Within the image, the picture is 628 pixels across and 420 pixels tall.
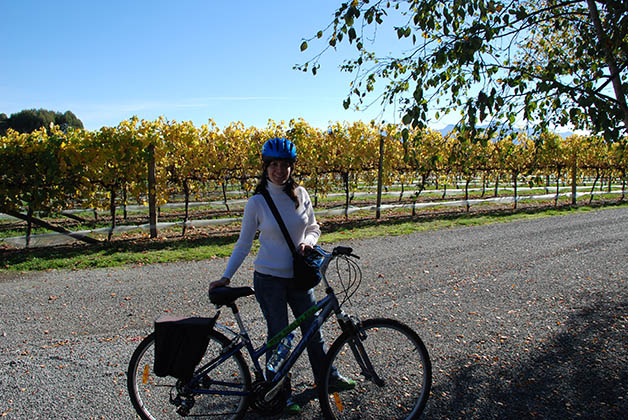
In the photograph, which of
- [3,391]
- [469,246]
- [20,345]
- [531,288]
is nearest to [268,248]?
[3,391]

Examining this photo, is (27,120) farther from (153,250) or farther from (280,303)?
(280,303)

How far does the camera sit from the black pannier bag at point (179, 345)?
8.64 ft

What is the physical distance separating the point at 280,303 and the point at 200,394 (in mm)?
793

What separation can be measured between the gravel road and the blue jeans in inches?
20.0

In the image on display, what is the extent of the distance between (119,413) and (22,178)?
8.31m

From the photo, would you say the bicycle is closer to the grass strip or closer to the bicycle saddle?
the bicycle saddle

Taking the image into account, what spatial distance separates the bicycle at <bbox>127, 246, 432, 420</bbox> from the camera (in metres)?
2.79

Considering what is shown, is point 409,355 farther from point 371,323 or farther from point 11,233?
point 11,233

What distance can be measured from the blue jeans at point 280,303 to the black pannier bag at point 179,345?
0.43m

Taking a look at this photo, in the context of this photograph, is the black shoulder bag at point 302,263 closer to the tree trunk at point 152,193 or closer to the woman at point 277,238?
the woman at point 277,238

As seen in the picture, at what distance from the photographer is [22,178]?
30.8ft

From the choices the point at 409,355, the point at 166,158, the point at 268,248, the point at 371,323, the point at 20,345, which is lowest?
the point at 20,345

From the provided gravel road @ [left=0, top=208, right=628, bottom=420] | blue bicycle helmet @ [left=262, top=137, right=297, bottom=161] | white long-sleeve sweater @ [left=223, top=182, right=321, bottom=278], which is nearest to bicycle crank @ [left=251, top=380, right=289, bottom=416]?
gravel road @ [left=0, top=208, right=628, bottom=420]

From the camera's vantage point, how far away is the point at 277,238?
2910 millimetres
